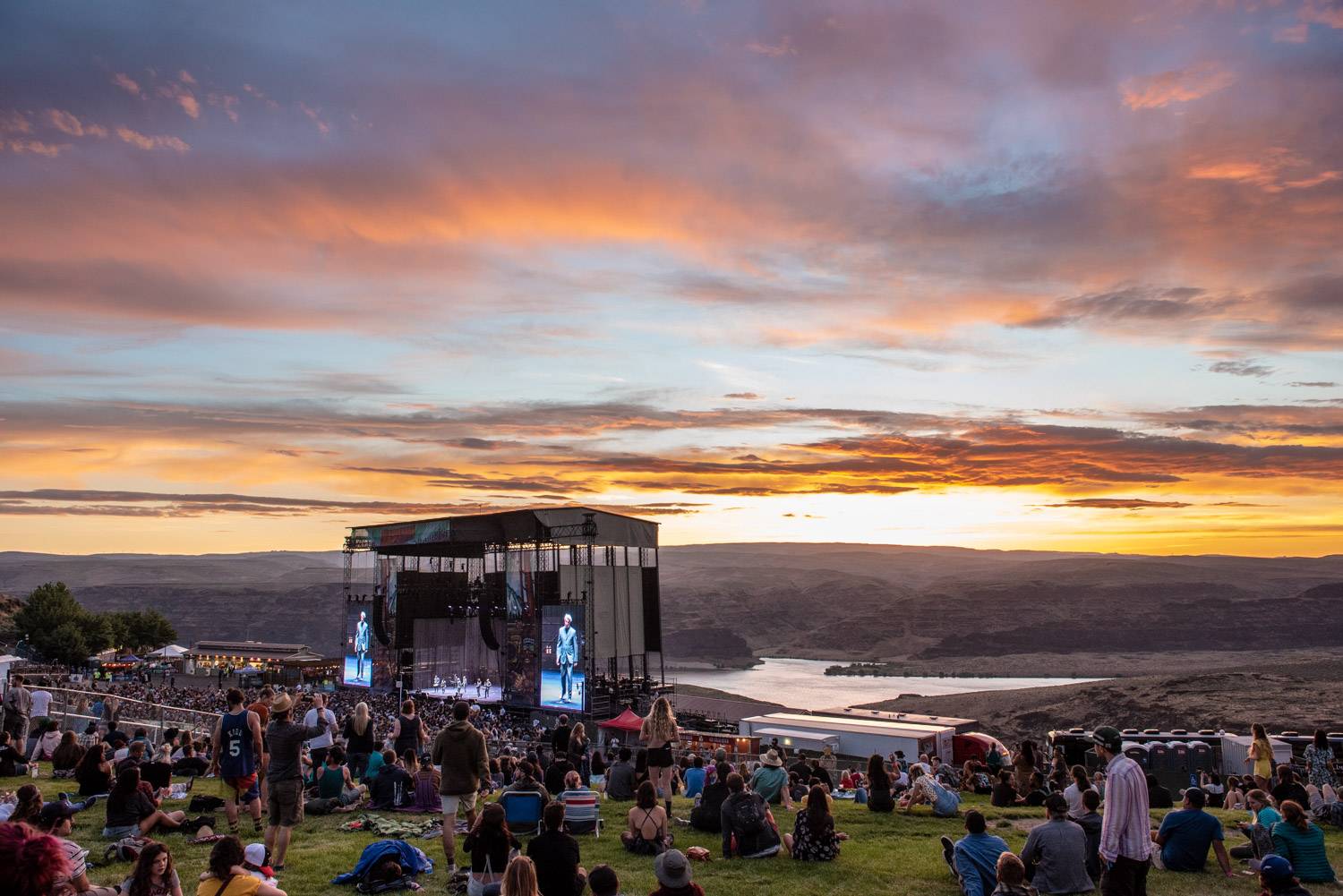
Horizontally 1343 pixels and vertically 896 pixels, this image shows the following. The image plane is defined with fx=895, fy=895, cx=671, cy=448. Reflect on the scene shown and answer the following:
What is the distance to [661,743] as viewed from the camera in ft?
37.7

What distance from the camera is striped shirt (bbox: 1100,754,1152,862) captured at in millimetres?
7238

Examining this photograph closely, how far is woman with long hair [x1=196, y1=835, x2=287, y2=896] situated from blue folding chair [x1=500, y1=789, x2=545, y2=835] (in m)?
3.98

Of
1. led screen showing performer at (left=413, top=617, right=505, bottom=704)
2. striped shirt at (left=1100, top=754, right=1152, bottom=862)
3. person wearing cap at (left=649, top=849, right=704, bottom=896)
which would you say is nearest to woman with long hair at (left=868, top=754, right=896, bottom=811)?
striped shirt at (left=1100, top=754, right=1152, bottom=862)

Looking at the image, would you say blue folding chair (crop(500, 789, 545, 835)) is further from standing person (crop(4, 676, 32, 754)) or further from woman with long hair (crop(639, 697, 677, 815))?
standing person (crop(4, 676, 32, 754))

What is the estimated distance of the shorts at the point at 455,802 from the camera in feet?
29.4

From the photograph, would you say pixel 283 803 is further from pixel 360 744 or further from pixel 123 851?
pixel 360 744

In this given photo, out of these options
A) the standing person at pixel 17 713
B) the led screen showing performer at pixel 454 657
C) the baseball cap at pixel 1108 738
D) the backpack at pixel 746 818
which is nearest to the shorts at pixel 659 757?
the backpack at pixel 746 818

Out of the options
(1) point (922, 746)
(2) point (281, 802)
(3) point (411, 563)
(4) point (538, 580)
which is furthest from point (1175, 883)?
(3) point (411, 563)

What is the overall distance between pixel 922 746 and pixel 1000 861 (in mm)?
20357

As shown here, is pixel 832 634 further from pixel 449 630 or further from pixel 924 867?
pixel 924 867

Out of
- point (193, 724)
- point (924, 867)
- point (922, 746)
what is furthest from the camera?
point (922, 746)

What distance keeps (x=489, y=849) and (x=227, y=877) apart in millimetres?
2203

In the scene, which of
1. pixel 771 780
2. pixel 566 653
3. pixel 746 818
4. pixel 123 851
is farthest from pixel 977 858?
pixel 566 653

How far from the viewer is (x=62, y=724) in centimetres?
1833
